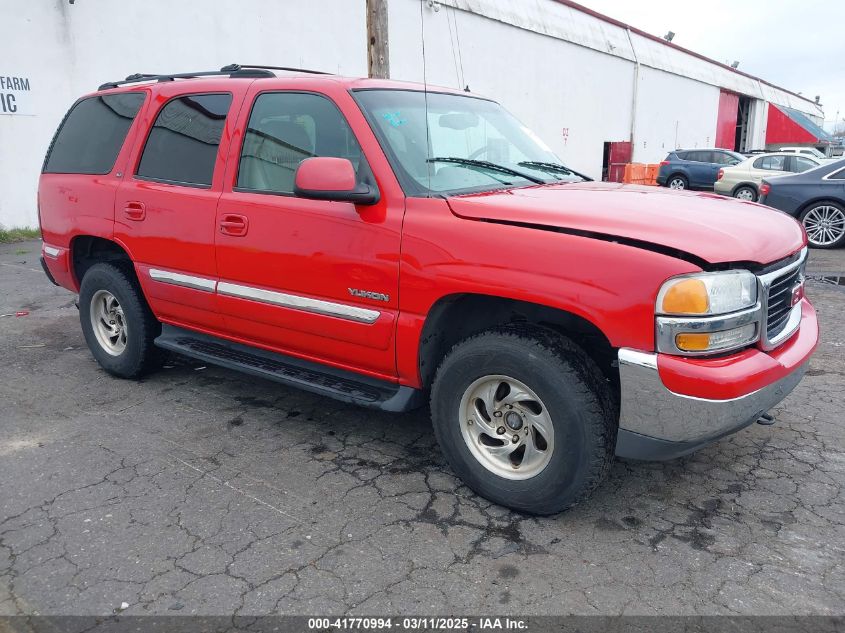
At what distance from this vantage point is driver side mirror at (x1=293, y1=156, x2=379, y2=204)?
3.03m

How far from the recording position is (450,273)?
294cm

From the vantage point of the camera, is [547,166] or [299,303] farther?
[547,166]

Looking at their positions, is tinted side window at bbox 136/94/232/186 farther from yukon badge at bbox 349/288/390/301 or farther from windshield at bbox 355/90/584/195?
yukon badge at bbox 349/288/390/301

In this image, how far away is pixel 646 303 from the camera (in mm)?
2502

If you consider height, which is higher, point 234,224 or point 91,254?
point 234,224

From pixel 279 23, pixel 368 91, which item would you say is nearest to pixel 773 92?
pixel 279 23

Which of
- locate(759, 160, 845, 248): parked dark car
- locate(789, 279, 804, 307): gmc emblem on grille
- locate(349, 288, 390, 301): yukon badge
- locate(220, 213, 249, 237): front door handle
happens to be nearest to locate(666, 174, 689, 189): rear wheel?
locate(759, 160, 845, 248): parked dark car

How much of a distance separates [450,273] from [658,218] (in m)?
0.90

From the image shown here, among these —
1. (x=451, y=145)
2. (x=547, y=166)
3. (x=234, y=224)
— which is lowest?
(x=234, y=224)

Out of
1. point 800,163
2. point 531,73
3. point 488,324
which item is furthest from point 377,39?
point 531,73

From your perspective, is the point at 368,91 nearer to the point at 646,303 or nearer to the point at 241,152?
the point at 241,152

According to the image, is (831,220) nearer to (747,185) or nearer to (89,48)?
(747,185)

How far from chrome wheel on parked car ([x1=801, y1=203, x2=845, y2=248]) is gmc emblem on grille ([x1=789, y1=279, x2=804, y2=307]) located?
27.0ft

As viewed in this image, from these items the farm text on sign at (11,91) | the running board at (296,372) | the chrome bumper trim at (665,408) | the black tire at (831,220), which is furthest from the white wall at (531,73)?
the chrome bumper trim at (665,408)
